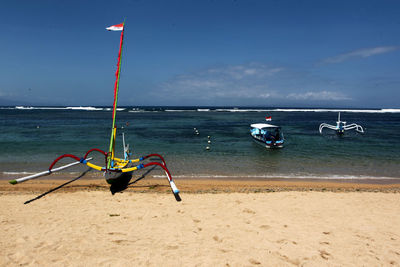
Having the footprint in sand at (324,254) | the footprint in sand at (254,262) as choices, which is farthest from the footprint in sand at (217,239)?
the footprint in sand at (324,254)

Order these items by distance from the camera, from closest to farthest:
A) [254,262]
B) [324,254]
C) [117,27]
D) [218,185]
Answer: [254,262] → [324,254] → [117,27] → [218,185]

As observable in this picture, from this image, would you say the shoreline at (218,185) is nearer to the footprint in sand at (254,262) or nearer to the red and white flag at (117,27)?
the footprint in sand at (254,262)

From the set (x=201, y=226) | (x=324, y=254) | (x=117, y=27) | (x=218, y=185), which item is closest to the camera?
(x=324, y=254)

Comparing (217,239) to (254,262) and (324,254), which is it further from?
(324,254)

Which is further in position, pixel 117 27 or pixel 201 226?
pixel 117 27

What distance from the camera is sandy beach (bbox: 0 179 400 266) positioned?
17.5 ft

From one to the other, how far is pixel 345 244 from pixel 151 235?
17.9ft

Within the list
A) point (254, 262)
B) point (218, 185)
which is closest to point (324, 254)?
point (254, 262)

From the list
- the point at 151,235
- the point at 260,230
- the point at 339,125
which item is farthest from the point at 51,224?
the point at 339,125

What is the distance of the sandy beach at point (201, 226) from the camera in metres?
5.33

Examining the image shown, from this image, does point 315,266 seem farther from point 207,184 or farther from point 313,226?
point 207,184

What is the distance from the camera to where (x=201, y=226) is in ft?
22.3

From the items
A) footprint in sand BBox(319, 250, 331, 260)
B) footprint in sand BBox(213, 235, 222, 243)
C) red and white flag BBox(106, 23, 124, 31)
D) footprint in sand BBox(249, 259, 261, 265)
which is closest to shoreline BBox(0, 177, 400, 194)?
footprint in sand BBox(213, 235, 222, 243)

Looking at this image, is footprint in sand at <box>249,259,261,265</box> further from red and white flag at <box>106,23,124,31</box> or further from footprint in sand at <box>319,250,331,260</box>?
red and white flag at <box>106,23,124,31</box>
